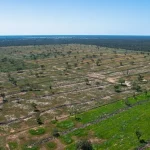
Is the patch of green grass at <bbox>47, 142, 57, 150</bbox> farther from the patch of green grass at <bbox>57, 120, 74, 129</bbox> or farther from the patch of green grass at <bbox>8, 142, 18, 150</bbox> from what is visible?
the patch of green grass at <bbox>57, 120, 74, 129</bbox>

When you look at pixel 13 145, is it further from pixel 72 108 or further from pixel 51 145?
pixel 72 108

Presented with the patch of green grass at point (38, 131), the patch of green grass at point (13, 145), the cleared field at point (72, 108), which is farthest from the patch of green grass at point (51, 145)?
the patch of green grass at point (13, 145)

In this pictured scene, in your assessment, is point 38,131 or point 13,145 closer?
point 13,145

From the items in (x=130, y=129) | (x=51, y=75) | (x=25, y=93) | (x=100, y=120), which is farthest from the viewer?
(x=51, y=75)

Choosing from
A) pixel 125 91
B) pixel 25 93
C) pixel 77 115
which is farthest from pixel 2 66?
pixel 77 115

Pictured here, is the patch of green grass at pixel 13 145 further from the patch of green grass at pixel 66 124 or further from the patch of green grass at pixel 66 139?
the patch of green grass at pixel 66 124

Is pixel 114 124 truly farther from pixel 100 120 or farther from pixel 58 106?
pixel 58 106

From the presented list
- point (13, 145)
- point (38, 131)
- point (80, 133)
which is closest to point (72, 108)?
point (38, 131)

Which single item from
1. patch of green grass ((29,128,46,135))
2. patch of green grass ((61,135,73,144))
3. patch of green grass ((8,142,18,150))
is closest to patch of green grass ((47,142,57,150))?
patch of green grass ((61,135,73,144))
